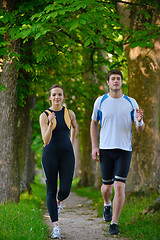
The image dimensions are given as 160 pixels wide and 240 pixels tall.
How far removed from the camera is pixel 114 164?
5.55 metres

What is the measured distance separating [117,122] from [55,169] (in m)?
1.21

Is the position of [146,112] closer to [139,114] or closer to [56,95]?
[139,114]

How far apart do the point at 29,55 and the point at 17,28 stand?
100 inches

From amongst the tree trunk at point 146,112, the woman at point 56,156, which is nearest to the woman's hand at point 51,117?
the woman at point 56,156

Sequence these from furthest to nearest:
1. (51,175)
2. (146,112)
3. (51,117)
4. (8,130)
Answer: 1. (146,112)
2. (8,130)
3. (51,175)
4. (51,117)

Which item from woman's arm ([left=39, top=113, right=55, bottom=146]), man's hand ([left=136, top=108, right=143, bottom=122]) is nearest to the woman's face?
woman's arm ([left=39, top=113, right=55, bottom=146])

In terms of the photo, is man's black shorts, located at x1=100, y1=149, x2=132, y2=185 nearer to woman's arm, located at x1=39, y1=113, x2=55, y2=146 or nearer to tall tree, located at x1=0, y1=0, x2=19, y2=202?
woman's arm, located at x1=39, y1=113, x2=55, y2=146

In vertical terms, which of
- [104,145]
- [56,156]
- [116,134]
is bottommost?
[56,156]

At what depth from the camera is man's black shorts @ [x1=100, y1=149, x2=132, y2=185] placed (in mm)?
5336

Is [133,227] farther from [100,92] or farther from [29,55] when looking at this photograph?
[100,92]

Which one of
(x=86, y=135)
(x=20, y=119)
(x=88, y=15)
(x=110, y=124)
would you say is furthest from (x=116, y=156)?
(x=86, y=135)

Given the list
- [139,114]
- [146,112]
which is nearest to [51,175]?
[139,114]

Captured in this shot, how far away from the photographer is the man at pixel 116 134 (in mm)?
5328

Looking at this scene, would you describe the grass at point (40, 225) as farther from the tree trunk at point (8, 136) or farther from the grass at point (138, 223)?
the tree trunk at point (8, 136)
